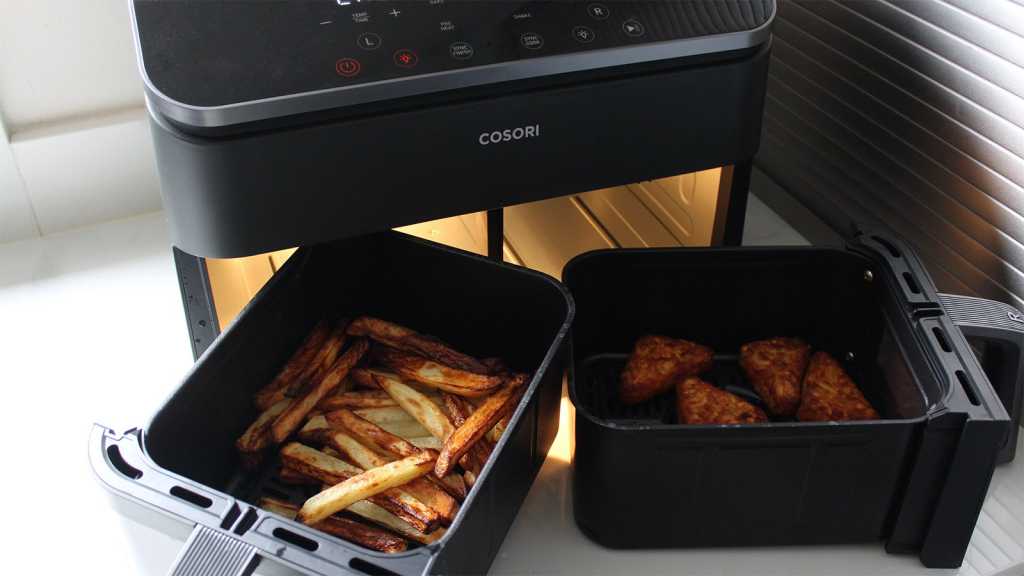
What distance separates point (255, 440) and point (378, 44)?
39cm

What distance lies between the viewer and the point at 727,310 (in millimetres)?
1076

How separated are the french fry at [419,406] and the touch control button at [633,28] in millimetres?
399

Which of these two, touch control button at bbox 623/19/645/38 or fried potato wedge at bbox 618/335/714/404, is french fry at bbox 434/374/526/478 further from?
touch control button at bbox 623/19/645/38

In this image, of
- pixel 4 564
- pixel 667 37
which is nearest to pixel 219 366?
pixel 4 564

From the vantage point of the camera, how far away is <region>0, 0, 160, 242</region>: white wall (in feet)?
4.23

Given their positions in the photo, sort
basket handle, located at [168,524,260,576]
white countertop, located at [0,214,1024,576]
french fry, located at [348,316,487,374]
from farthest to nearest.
Result: 1. french fry, located at [348,316,487,374]
2. white countertop, located at [0,214,1024,576]
3. basket handle, located at [168,524,260,576]

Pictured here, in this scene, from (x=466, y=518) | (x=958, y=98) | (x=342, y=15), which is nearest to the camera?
(x=466, y=518)

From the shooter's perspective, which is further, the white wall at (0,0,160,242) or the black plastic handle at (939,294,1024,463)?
the white wall at (0,0,160,242)

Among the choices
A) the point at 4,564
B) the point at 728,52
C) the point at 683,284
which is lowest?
the point at 4,564

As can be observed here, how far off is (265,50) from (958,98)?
0.71 metres

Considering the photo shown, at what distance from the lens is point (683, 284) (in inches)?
41.4

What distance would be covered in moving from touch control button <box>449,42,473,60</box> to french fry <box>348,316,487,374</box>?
305mm

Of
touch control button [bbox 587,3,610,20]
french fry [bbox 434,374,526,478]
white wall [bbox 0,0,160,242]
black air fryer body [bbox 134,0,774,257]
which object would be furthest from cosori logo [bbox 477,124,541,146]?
white wall [bbox 0,0,160,242]

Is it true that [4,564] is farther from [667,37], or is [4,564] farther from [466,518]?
[667,37]
